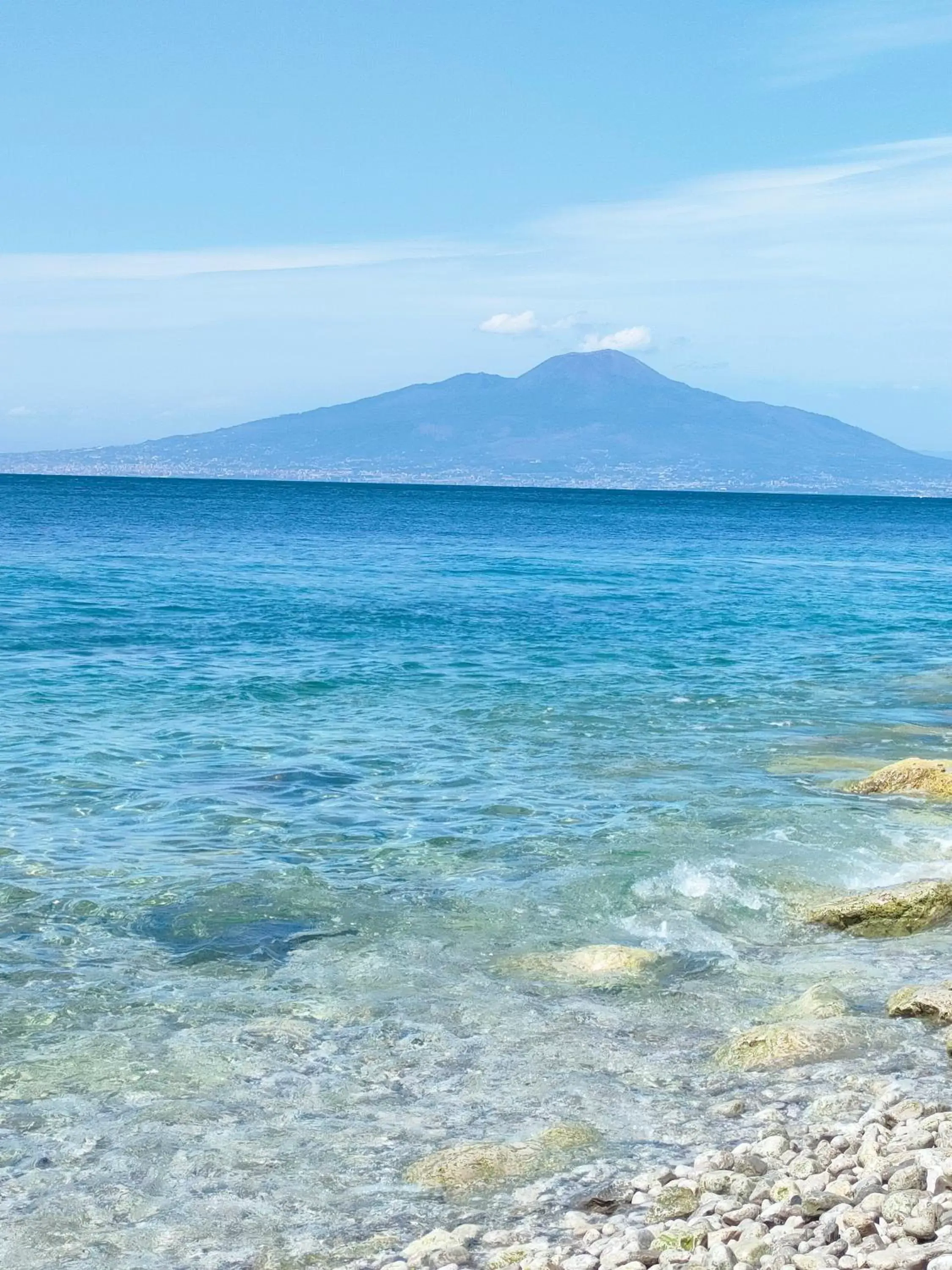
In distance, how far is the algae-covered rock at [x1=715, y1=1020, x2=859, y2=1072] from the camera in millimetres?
10391

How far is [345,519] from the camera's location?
102375 millimetres

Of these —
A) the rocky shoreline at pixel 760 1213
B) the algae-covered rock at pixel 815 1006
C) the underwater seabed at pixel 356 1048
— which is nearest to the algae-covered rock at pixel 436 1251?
the rocky shoreline at pixel 760 1213

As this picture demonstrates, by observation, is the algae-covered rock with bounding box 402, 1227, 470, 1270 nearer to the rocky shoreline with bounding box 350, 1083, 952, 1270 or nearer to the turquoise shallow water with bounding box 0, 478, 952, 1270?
the rocky shoreline with bounding box 350, 1083, 952, 1270

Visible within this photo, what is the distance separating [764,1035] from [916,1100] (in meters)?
1.66

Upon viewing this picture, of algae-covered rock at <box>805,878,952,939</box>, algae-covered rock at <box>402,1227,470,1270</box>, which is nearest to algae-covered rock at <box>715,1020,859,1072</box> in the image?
algae-covered rock at <box>805,878,952,939</box>

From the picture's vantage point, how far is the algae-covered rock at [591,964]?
1240 cm

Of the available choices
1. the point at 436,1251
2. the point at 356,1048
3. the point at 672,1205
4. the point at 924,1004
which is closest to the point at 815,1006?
the point at 924,1004

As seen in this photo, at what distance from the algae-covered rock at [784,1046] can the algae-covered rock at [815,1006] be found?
35cm

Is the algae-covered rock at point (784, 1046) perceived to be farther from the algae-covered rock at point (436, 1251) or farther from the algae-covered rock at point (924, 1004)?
the algae-covered rock at point (436, 1251)

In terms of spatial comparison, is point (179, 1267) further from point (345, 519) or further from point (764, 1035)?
point (345, 519)

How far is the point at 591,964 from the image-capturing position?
12.6m

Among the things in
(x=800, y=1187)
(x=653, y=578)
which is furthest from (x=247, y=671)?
Answer: (x=653, y=578)

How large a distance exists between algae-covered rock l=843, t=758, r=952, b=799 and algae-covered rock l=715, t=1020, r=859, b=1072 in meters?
9.14

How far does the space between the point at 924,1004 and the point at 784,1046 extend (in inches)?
63.6
